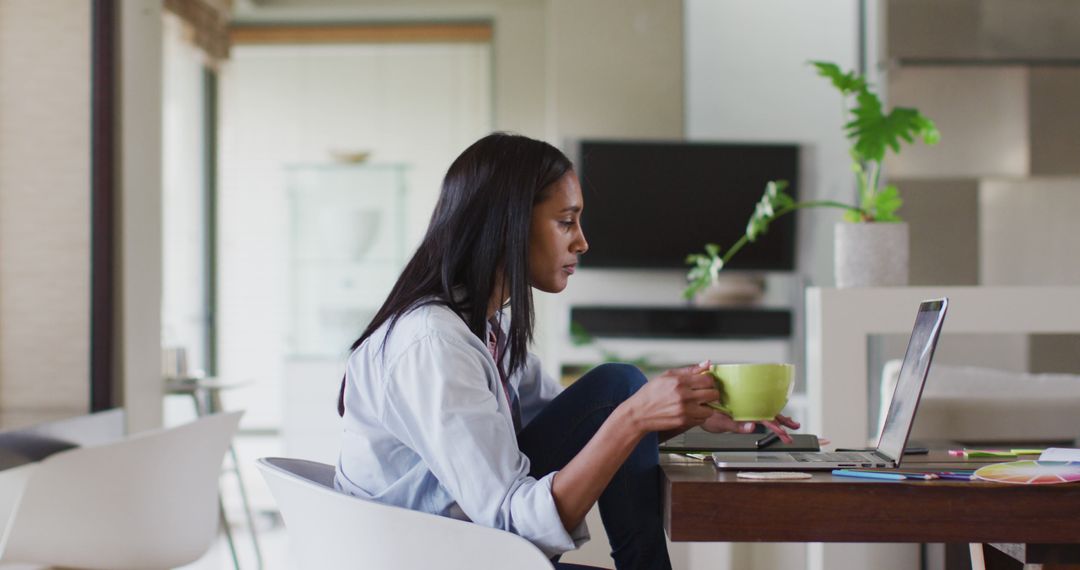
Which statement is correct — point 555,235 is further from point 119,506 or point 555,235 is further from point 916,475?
point 119,506

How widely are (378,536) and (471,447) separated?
150mm

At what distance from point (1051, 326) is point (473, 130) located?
4605 mm

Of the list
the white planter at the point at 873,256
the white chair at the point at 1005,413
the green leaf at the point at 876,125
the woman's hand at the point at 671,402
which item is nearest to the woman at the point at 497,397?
the woman's hand at the point at 671,402

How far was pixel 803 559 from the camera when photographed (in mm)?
2096

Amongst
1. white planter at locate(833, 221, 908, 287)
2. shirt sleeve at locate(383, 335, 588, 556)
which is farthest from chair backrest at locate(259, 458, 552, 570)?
white planter at locate(833, 221, 908, 287)

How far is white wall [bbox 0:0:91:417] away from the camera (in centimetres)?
285

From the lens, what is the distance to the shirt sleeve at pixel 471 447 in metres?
1.10

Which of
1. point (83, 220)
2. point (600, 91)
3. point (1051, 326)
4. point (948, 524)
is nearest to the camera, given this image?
point (948, 524)

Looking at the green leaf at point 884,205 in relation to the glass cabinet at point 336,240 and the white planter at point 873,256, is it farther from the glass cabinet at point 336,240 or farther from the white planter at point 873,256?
the glass cabinet at point 336,240

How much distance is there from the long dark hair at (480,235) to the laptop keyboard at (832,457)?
14.2 inches

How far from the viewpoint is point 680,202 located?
5750 millimetres

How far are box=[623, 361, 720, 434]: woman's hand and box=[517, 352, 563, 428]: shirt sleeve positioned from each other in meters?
0.51

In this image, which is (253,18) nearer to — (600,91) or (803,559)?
(600,91)

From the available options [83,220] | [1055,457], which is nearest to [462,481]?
[1055,457]
